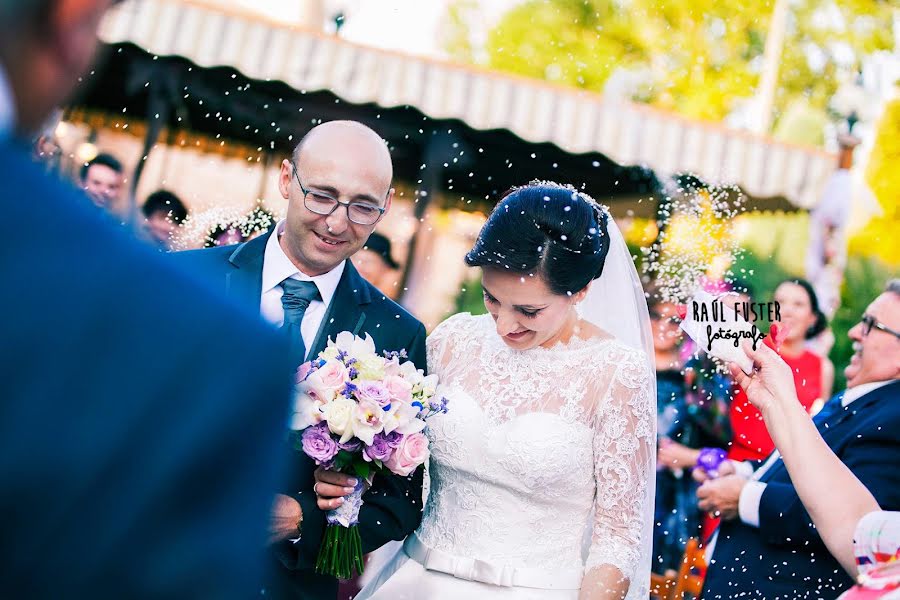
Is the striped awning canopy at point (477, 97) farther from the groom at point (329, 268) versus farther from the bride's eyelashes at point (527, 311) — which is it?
the bride's eyelashes at point (527, 311)

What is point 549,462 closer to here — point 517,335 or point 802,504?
point 517,335

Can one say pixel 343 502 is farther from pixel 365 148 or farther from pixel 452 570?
pixel 365 148

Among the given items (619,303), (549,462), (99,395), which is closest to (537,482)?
(549,462)

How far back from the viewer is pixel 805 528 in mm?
3365

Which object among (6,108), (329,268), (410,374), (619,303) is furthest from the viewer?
(619,303)

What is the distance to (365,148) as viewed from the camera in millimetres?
3004

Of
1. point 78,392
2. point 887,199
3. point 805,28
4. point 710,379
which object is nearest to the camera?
point 78,392

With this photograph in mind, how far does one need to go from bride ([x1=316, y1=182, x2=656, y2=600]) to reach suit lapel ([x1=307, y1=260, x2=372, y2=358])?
1.28ft

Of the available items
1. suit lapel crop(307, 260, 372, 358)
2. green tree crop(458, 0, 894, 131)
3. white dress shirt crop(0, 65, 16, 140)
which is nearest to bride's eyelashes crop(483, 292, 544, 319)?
suit lapel crop(307, 260, 372, 358)

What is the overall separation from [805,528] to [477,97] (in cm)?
475

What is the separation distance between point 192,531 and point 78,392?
115 millimetres

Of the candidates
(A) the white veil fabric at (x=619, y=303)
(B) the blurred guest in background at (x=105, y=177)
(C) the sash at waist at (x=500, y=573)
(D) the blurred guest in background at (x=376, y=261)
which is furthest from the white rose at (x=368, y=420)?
(D) the blurred guest in background at (x=376, y=261)

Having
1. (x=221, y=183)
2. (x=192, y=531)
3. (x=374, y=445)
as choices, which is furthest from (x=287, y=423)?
(x=221, y=183)

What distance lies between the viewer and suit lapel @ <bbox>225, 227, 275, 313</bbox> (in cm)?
288
